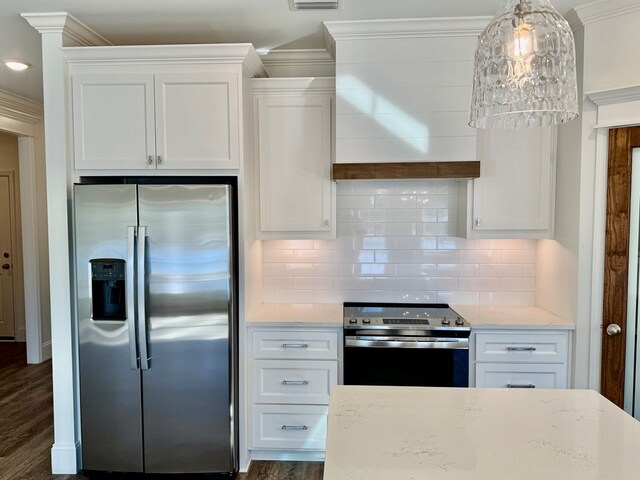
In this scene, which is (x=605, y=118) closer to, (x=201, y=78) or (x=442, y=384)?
(x=442, y=384)

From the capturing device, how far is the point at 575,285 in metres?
2.55

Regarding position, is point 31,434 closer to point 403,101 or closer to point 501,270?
point 403,101

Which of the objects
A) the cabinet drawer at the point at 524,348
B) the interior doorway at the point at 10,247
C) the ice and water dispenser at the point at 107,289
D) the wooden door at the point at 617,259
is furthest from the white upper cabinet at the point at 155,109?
the interior doorway at the point at 10,247

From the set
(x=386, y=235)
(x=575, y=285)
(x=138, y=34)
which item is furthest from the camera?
(x=386, y=235)

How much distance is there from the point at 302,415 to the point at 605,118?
2.48m

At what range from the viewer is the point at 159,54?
8.09ft

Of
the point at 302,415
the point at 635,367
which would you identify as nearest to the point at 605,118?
the point at 635,367

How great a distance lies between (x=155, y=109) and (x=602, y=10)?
255 centimetres

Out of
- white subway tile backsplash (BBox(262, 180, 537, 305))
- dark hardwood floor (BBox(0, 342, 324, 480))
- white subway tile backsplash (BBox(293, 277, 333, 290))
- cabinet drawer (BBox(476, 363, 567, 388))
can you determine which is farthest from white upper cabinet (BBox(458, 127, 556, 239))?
dark hardwood floor (BBox(0, 342, 324, 480))

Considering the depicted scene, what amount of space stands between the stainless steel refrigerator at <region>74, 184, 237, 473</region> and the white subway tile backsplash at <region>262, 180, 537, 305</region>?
776 millimetres

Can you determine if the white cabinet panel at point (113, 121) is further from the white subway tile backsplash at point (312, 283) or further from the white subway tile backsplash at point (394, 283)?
the white subway tile backsplash at point (394, 283)

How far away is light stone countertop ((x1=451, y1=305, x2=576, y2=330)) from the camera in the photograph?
2576 mm

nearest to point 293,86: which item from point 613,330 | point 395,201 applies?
point 395,201

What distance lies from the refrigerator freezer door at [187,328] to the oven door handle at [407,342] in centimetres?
79
